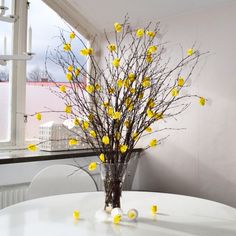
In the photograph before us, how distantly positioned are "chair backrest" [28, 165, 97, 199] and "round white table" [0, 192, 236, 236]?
0.26 m

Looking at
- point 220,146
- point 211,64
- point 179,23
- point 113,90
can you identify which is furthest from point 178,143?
point 113,90

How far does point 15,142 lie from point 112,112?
1642mm

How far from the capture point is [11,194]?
2180 millimetres

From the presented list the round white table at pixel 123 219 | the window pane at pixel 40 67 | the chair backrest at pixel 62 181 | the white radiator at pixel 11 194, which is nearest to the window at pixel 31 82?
the window pane at pixel 40 67

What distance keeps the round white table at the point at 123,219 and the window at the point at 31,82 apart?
1226 mm

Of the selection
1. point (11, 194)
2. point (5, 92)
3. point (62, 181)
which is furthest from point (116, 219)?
point (5, 92)

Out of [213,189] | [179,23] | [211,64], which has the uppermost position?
[179,23]

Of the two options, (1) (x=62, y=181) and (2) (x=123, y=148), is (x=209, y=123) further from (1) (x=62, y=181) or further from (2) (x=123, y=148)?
(2) (x=123, y=148)

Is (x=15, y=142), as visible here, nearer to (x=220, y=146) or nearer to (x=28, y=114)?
(x=28, y=114)

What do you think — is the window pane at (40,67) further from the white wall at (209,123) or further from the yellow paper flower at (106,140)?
the yellow paper flower at (106,140)

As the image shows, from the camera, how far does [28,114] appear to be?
2.62 meters

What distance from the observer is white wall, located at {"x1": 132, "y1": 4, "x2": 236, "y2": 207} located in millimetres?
2301

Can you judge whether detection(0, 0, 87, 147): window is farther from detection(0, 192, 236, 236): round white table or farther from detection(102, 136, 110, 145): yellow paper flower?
detection(102, 136, 110, 145): yellow paper flower

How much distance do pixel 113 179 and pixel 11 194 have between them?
1264mm
